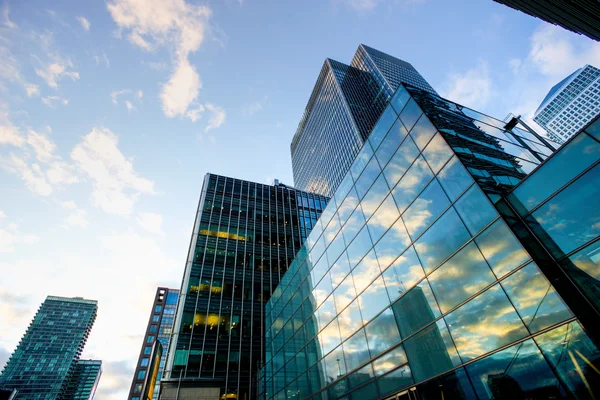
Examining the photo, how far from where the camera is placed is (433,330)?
1127cm

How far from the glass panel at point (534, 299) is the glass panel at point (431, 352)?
9.36 feet

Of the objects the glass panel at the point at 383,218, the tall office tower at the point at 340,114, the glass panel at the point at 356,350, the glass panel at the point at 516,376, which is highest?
the tall office tower at the point at 340,114

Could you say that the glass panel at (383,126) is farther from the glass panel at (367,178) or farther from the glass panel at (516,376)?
the glass panel at (516,376)

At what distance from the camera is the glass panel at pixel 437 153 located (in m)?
12.3

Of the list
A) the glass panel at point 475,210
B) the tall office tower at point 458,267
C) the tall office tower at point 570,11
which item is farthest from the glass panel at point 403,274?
the tall office tower at point 570,11

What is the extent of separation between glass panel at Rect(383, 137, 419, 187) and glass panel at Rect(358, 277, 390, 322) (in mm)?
5065

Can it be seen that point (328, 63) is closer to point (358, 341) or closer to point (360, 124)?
point (360, 124)

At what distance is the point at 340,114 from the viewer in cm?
11281

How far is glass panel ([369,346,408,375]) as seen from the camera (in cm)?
1268

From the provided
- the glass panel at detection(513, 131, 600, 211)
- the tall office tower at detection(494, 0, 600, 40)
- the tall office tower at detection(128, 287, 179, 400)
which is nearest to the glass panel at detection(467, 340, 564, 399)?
the glass panel at detection(513, 131, 600, 211)

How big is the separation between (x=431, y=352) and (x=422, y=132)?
29.9 feet

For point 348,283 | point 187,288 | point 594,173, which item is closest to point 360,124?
point 187,288

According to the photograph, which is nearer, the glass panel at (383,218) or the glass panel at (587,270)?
the glass panel at (587,270)

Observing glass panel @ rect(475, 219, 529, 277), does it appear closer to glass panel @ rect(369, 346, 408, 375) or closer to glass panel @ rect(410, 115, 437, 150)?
glass panel @ rect(410, 115, 437, 150)
